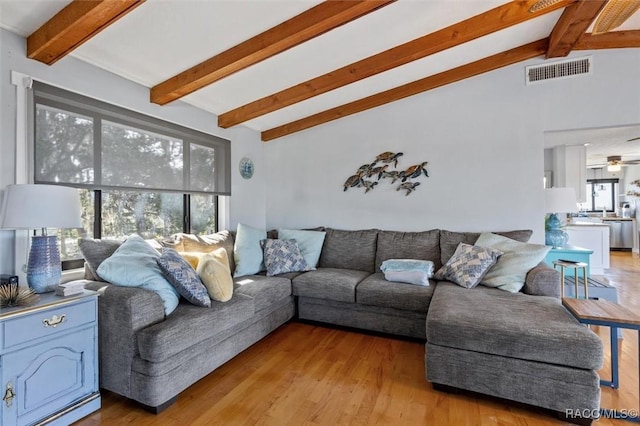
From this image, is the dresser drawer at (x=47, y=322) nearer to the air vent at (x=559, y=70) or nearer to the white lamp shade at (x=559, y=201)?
the white lamp shade at (x=559, y=201)

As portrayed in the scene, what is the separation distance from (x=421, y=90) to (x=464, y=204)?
1.41m

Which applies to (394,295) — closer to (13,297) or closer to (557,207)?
(557,207)

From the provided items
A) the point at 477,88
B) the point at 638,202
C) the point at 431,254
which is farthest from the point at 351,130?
the point at 638,202

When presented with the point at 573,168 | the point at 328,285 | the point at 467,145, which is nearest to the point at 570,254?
the point at 467,145

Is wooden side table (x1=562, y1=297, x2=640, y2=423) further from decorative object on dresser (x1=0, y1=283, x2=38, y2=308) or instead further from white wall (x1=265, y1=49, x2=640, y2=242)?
decorative object on dresser (x1=0, y1=283, x2=38, y2=308)

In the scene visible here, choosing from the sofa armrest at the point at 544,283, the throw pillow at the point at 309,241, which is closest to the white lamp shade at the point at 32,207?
the throw pillow at the point at 309,241

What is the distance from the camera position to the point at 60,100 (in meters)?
2.09

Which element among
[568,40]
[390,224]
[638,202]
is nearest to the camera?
[568,40]

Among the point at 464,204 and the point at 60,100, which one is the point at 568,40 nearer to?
the point at 464,204

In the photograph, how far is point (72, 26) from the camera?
5.58 ft

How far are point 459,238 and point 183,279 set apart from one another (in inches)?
105

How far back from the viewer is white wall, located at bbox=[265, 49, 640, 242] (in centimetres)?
304

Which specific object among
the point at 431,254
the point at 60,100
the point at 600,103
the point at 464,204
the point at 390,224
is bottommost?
the point at 431,254

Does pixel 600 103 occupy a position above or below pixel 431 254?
above
